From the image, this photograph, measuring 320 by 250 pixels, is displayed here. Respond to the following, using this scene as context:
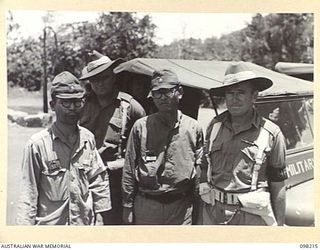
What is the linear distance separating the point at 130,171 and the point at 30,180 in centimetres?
26

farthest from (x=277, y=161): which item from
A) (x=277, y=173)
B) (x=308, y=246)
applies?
(x=308, y=246)

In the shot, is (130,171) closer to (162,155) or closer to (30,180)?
(162,155)

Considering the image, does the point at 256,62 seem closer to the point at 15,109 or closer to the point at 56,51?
the point at 56,51

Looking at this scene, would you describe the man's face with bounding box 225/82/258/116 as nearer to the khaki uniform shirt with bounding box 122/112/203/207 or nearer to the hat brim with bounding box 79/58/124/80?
the khaki uniform shirt with bounding box 122/112/203/207

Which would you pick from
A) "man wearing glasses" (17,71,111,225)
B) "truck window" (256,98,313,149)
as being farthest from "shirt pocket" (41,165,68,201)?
"truck window" (256,98,313,149)

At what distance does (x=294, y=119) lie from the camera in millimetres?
1495

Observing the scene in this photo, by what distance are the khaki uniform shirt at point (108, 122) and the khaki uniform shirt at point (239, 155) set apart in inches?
8.3

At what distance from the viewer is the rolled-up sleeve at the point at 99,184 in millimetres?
1359

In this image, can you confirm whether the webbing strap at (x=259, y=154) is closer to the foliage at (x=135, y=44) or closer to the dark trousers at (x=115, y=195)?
the foliage at (x=135, y=44)

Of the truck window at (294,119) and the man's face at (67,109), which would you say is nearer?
the man's face at (67,109)

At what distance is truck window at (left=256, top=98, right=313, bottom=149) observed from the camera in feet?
4.70

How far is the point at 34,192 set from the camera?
1338 mm

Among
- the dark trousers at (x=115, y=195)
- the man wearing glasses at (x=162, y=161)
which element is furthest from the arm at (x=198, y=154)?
the dark trousers at (x=115, y=195)

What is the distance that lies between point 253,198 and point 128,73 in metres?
0.47
